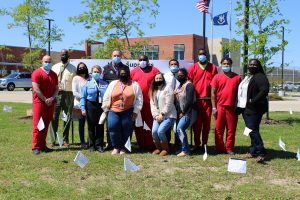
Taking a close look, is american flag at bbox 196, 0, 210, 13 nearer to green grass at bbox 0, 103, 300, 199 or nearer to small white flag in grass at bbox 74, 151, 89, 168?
green grass at bbox 0, 103, 300, 199

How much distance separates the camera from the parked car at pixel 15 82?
135 feet

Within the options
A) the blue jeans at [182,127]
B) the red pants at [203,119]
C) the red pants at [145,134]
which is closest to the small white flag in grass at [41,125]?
the red pants at [145,134]

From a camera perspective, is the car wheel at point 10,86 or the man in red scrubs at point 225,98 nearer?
the man in red scrubs at point 225,98

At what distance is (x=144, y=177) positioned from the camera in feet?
21.4

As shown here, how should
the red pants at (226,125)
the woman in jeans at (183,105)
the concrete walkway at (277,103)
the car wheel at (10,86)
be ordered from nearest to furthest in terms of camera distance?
the woman in jeans at (183,105) < the red pants at (226,125) < the concrete walkway at (277,103) < the car wheel at (10,86)

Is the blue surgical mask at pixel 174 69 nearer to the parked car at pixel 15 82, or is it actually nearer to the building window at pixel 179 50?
the parked car at pixel 15 82

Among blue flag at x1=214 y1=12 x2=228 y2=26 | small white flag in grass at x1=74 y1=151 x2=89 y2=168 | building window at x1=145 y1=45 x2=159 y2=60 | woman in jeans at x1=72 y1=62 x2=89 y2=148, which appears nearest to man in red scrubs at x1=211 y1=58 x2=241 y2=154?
woman in jeans at x1=72 y1=62 x2=89 y2=148

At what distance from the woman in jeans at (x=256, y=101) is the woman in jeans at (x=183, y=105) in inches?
39.8

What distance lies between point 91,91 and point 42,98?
3.07 ft

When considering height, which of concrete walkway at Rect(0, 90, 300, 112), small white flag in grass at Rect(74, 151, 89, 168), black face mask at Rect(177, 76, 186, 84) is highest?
black face mask at Rect(177, 76, 186, 84)

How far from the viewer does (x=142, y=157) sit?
26.0 feet

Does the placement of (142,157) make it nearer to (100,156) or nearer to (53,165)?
(100,156)

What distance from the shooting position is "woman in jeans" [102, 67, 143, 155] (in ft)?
26.3

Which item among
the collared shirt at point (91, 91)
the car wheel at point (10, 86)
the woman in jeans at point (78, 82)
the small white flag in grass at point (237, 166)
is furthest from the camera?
the car wheel at point (10, 86)
